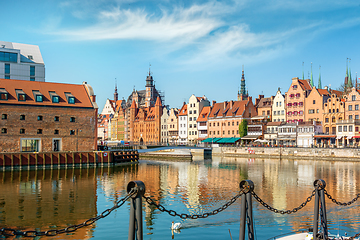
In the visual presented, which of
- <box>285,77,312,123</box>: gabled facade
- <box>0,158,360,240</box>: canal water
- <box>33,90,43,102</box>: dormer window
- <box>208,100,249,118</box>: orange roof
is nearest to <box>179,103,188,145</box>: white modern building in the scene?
<box>208,100,249,118</box>: orange roof

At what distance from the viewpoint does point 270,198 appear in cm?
2823

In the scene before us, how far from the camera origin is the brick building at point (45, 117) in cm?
5434

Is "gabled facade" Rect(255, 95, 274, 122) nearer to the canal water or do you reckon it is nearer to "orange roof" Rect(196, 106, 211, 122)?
"orange roof" Rect(196, 106, 211, 122)

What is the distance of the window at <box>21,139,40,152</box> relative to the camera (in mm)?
55375

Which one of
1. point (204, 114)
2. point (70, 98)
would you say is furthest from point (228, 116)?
point (70, 98)

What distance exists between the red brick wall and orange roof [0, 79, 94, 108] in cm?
87

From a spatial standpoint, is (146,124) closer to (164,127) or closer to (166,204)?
(164,127)

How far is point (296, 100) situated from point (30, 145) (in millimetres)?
64977

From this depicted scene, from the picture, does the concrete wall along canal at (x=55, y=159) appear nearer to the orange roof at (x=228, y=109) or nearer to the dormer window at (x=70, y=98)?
the dormer window at (x=70, y=98)

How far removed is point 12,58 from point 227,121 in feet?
190

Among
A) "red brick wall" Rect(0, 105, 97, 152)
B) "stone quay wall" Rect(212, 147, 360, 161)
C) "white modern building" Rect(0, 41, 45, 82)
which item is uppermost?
"white modern building" Rect(0, 41, 45, 82)

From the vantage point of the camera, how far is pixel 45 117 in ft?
187

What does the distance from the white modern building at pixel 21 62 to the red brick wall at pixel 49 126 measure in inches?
1032

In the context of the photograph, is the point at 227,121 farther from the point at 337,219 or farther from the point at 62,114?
the point at 337,219
